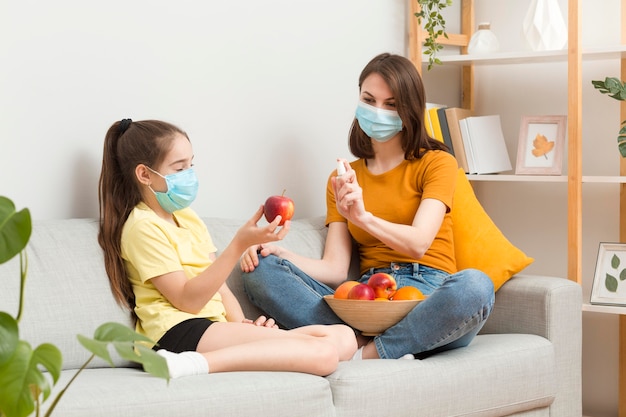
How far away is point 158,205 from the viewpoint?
2146mm

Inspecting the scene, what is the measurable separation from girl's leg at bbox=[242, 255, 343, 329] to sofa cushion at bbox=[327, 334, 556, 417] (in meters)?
0.35

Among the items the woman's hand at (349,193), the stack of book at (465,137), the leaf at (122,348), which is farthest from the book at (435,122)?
the leaf at (122,348)

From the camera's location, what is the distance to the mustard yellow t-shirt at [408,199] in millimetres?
2480

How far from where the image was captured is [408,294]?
87.0 inches

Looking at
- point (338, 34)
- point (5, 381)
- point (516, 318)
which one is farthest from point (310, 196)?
point (5, 381)

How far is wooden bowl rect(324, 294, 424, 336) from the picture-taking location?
2180mm

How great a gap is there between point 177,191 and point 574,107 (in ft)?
4.91

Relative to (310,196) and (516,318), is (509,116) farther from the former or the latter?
(516,318)

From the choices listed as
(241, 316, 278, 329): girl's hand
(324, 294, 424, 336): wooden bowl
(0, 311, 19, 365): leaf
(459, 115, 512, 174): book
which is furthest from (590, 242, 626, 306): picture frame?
(0, 311, 19, 365): leaf

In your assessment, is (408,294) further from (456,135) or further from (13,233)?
(13,233)

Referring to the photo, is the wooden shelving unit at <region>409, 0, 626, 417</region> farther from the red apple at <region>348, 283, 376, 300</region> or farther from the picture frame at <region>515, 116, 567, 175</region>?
the red apple at <region>348, 283, 376, 300</region>

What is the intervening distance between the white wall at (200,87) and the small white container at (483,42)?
265mm

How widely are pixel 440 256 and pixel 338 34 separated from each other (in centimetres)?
97

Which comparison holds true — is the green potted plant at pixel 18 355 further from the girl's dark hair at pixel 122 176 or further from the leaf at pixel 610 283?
the leaf at pixel 610 283
